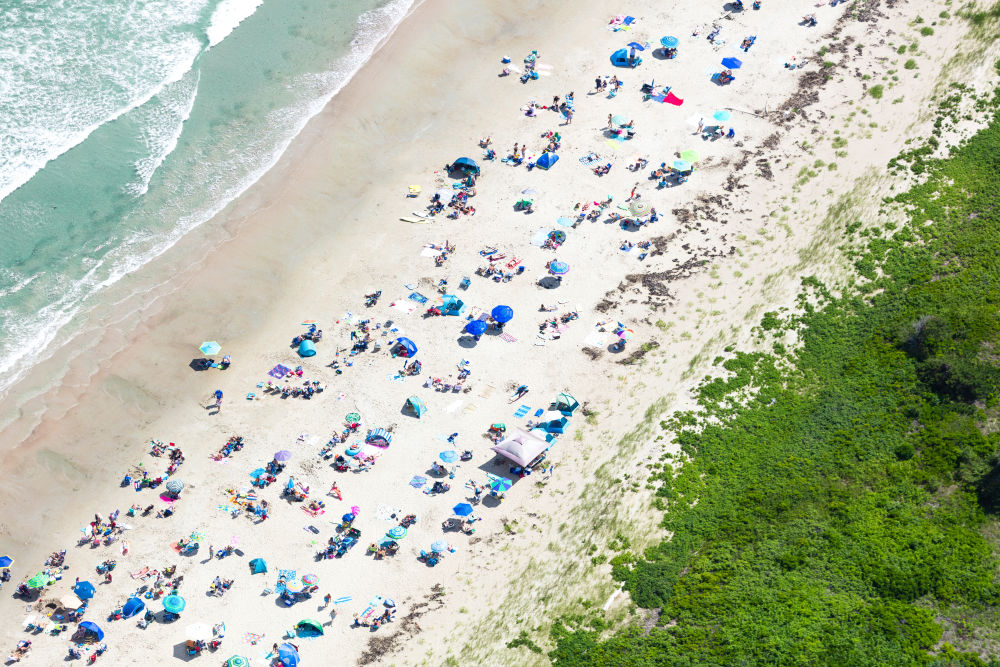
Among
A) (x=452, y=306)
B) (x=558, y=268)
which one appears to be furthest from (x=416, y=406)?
(x=558, y=268)

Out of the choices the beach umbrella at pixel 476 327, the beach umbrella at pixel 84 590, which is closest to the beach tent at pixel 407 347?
the beach umbrella at pixel 476 327

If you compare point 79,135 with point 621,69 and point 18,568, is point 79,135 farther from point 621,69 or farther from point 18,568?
point 621,69

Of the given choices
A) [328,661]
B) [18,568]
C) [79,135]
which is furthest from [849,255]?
[79,135]

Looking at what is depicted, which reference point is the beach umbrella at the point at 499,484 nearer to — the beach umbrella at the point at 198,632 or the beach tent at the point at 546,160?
the beach umbrella at the point at 198,632

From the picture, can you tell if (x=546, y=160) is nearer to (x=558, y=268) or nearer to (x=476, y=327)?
(x=558, y=268)

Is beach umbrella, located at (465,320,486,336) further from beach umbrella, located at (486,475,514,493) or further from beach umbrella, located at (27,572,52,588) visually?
beach umbrella, located at (27,572,52,588)
